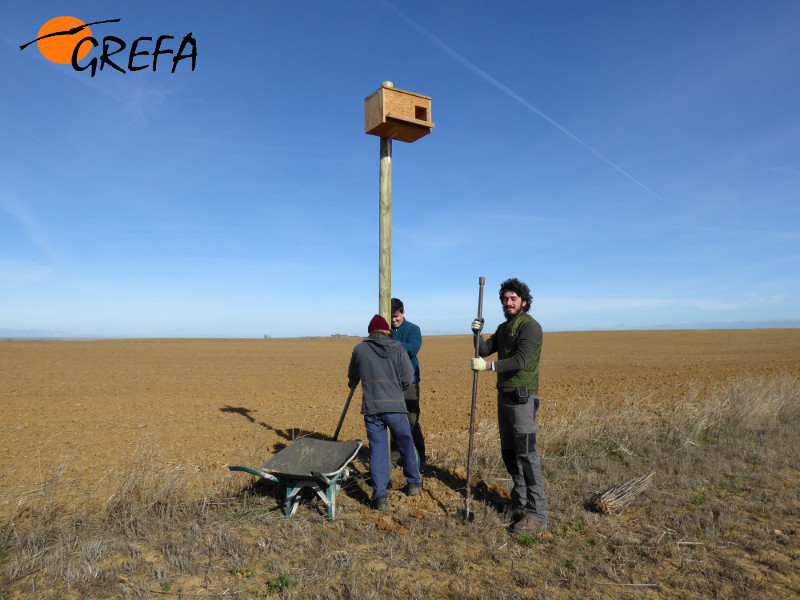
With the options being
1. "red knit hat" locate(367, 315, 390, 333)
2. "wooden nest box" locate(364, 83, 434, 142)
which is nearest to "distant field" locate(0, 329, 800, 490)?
"red knit hat" locate(367, 315, 390, 333)

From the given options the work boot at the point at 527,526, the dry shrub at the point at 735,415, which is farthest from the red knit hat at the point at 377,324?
the dry shrub at the point at 735,415

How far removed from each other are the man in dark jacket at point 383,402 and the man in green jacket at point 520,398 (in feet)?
2.88

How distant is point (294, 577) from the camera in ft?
11.7

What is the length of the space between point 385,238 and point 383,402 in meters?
1.92

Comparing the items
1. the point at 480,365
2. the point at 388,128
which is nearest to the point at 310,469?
the point at 480,365

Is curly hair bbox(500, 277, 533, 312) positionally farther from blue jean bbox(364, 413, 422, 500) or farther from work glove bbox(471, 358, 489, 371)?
blue jean bbox(364, 413, 422, 500)

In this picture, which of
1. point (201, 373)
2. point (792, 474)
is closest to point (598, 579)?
point (792, 474)

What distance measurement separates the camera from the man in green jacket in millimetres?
4297

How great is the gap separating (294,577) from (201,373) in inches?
729

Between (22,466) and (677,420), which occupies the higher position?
(677,420)

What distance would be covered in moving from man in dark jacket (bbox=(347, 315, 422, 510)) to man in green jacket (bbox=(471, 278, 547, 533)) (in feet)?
2.88

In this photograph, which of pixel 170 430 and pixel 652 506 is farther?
pixel 170 430

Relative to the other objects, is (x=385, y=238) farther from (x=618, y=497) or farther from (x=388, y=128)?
(x=618, y=497)

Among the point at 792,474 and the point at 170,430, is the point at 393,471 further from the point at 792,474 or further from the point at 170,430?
the point at 170,430
